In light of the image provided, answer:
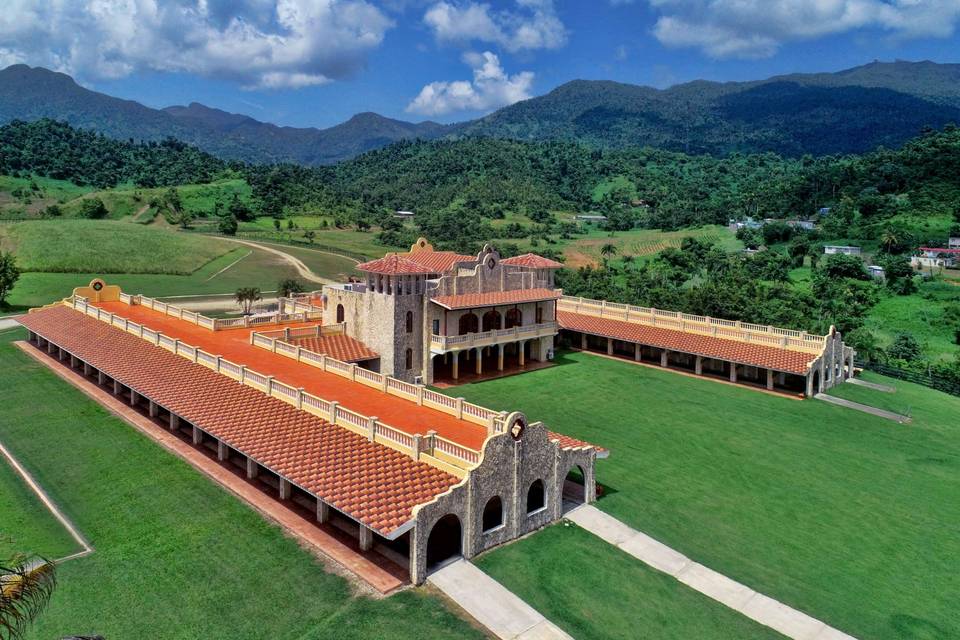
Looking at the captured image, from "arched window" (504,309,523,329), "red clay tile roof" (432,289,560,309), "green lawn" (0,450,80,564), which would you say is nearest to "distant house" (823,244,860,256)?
"red clay tile roof" (432,289,560,309)

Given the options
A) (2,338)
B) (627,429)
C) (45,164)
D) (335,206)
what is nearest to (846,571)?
(627,429)

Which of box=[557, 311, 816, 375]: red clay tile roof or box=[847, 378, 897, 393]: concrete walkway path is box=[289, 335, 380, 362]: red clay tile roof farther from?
box=[847, 378, 897, 393]: concrete walkway path

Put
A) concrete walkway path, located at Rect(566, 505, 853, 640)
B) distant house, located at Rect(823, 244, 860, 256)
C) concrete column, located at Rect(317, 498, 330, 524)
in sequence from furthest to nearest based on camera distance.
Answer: distant house, located at Rect(823, 244, 860, 256) → concrete column, located at Rect(317, 498, 330, 524) → concrete walkway path, located at Rect(566, 505, 853, 640)

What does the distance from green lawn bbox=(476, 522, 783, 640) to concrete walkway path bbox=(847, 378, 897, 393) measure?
103 feet

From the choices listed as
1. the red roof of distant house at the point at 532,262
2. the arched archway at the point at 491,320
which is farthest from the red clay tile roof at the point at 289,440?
the red roof of distant house at the point at 532,262

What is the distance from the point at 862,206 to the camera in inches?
4818

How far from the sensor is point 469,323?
45.5m

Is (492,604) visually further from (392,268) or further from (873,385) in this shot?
(873,385)

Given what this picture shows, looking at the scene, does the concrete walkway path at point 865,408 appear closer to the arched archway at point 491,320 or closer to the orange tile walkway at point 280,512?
the arched archway at point 491,320

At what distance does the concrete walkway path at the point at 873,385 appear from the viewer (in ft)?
145

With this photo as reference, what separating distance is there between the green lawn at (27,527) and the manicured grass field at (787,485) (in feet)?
53.6

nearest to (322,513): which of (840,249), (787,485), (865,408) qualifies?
(787,485)

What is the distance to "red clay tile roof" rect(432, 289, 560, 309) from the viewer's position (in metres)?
42.4

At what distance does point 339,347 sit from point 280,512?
61.8ft
